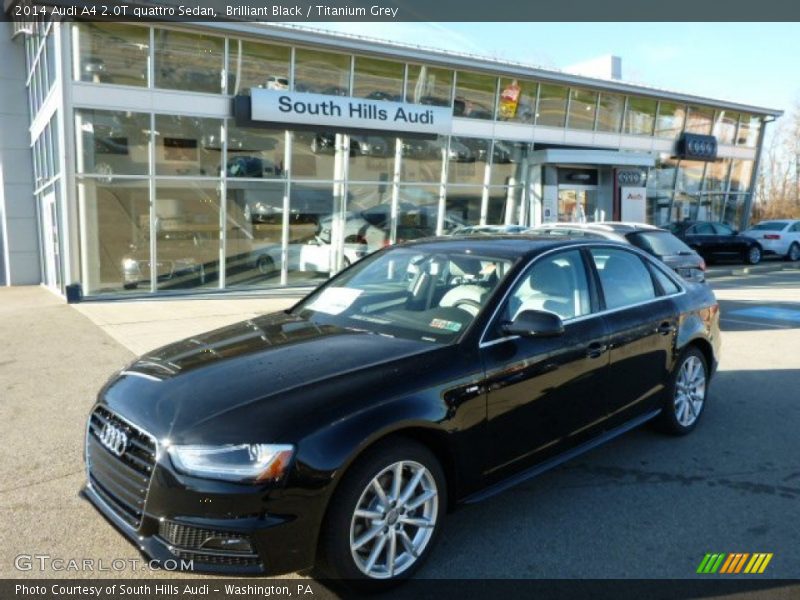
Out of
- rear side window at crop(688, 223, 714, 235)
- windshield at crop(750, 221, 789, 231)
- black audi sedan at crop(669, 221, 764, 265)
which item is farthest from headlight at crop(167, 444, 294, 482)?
windshield at crop(750, 221, 789, 231)

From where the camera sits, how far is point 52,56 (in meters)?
13.5

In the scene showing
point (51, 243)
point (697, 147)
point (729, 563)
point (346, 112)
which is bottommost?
point (51, 243)

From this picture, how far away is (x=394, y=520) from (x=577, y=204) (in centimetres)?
2053

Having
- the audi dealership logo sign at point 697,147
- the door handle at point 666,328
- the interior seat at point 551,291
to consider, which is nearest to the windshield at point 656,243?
the door handle at point 666,328

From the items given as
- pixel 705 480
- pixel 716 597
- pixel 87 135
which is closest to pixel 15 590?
pixel 716 597

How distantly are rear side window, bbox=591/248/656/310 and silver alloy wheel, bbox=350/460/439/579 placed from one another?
204cm

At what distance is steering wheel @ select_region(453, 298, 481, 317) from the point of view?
3.61 metres

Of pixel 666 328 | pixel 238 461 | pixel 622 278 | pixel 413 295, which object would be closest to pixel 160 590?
pixel 238 461

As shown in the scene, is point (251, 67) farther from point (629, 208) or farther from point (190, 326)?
point (629, 208)

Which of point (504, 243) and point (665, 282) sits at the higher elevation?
point (504, 243)

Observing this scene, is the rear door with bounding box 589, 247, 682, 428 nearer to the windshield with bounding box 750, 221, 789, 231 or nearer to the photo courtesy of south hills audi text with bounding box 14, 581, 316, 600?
the photo courtesy of south hills audi text with bounding box 14, 581, 316, 600

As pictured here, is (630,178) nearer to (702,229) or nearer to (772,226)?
(702,229)

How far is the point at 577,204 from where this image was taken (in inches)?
867

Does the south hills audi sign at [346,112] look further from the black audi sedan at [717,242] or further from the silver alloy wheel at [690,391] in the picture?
the silver alloy wheel at [690,391]
